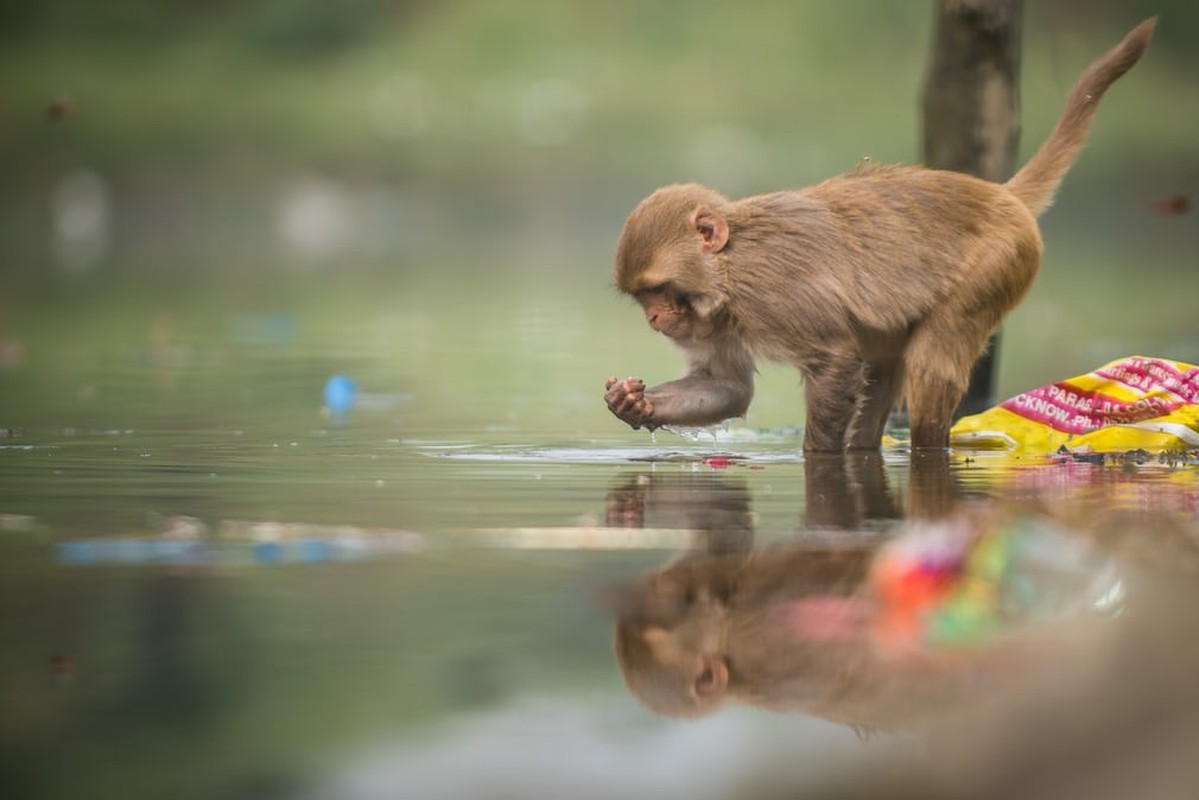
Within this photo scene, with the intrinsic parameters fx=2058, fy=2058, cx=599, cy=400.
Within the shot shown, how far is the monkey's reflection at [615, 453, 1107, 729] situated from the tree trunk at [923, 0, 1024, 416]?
4.11m

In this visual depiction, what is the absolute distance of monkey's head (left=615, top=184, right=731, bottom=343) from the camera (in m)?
6.84

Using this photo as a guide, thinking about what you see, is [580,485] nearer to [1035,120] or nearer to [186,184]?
[1035,120]

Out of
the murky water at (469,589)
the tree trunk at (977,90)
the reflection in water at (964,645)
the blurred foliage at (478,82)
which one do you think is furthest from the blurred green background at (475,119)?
the reflection in water at (964,645)

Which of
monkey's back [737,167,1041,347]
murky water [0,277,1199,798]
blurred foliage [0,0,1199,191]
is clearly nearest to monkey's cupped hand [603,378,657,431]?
murky water [0,277,1199,798]

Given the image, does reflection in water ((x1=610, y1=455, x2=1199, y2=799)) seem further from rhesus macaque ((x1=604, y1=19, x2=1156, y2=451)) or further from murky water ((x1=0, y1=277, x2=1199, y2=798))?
rhesus macaque ((x1=604, y1=19, x2=1156, y2=451))

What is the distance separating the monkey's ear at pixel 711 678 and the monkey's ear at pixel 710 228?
339cm

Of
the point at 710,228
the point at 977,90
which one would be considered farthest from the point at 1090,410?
the point at 977,90

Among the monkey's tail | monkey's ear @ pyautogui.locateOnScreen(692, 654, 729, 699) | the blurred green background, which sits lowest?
monkey's ear @ pyautogui.locateOnScreen(692, 654, 729, 699)

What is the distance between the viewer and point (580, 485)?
20.4 ft

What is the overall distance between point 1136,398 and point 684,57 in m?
31.2

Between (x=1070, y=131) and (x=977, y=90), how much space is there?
1.35 meters

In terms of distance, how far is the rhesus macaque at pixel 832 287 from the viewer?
6.88 metres

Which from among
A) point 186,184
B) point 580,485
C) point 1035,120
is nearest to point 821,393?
point 580,485

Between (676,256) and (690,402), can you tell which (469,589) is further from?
(690,402)
